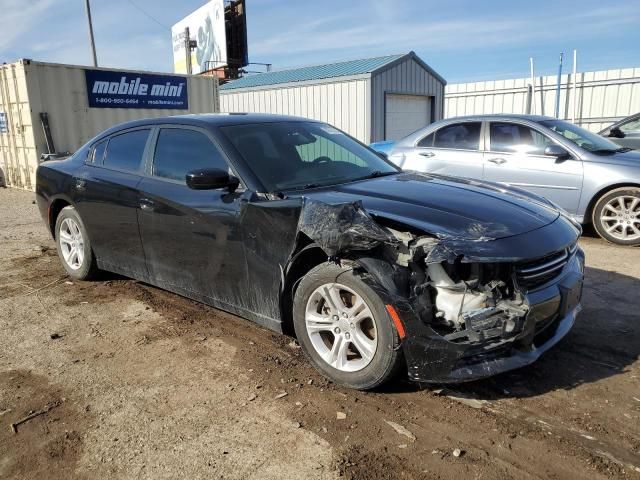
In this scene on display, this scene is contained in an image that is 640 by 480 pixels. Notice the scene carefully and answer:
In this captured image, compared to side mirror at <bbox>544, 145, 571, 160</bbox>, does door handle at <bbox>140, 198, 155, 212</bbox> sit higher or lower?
lower

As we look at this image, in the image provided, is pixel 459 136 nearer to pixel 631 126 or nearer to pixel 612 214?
pixel 612 214

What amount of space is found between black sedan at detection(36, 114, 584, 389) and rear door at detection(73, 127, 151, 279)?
0.7 inches

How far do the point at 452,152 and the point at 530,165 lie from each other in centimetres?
112

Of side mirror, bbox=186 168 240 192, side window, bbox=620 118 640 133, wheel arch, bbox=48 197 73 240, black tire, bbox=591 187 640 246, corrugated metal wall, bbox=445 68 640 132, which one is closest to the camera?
side mirror, bbox=186 168 240 192

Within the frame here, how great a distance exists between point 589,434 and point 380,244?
1406 millimetres

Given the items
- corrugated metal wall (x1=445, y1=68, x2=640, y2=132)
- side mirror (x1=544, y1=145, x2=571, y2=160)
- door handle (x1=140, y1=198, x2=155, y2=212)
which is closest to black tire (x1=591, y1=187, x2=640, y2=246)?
side mirror (x1=544, y1=145, x2=571, y2=160)

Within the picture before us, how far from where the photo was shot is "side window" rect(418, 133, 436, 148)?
25.5ft

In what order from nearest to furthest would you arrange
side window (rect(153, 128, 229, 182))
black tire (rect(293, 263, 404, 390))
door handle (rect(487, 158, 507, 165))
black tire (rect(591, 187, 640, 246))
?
1. black tire (rect(293, 263, 404, 390))
2. side window (rect(153, 128, 229, 182))
3. black tire (rect(591, 187, 640, 246))
4. door handle (rect(487, 158, 507, 165))

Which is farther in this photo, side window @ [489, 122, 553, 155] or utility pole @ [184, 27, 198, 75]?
utility pole @ [184, 27, 198, 75]

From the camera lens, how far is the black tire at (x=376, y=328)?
9.08 ft

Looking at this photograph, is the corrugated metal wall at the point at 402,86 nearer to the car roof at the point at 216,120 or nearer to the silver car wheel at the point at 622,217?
the silver car wheel at the point at 622,217

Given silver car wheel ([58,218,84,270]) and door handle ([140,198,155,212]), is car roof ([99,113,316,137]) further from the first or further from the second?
silver car wheel ([58,218,84,270])

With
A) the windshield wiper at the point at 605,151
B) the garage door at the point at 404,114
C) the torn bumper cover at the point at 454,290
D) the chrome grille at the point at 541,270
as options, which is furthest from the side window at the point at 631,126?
the torn bumper cover at the point at 454,290

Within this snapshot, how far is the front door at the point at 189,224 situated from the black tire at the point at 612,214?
501 cm
